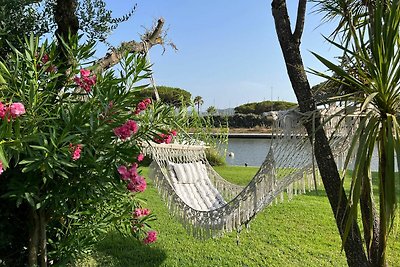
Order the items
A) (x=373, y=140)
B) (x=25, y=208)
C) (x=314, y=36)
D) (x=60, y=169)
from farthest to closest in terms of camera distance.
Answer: (x=314, y=36)
(x=25, y=208)
(x=60, y=169)
(x=373, y=140)

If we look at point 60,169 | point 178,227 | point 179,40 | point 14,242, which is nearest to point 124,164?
point 60,169

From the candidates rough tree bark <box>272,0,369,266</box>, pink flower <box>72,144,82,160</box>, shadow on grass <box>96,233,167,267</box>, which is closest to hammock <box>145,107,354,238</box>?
rough tree bark <box>272,0,369,266</box>

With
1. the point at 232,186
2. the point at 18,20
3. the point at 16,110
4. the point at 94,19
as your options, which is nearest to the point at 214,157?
the point at 232,186

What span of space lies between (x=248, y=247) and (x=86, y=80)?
2.05m

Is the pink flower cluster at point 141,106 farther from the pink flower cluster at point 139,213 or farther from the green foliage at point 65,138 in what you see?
the pink flower cluster at point 139,213

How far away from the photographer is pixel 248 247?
321cm

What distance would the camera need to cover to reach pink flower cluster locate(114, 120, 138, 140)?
1669 mm

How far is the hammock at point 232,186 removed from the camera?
204 cm

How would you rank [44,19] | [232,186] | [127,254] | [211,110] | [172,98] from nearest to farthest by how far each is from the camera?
[44,19] → [127,254] → [232,186] → [172,98] → [211,110]

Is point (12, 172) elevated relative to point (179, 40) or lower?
lower

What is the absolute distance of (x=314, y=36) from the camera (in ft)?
7.20

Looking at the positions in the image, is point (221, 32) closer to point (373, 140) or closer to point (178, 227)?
point (178, 227)

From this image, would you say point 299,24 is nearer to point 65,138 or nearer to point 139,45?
point 65,138

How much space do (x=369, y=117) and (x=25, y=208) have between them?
5.54 ft
